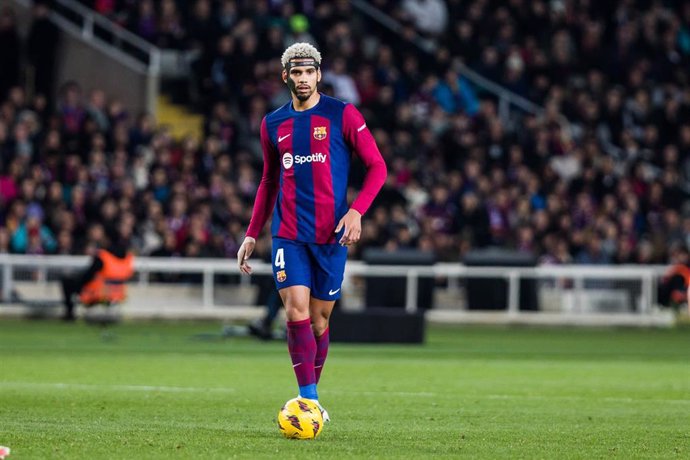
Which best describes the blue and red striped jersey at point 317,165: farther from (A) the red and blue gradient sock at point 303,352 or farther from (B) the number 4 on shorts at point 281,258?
(A) the red and blue gradient sock at point 303,352

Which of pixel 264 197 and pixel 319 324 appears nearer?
pixel 319 324

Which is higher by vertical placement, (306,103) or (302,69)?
(302,69)

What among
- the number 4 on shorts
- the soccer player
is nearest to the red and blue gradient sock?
the soccer player

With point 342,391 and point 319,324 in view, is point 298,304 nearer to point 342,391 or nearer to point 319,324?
point 319,324

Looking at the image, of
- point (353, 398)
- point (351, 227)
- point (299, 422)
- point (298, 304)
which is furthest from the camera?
point (353, 398)

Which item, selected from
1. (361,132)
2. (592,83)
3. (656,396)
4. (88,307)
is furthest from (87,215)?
(361,132)

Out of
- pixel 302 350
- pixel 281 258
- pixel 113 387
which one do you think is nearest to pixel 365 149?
pixel 281 258

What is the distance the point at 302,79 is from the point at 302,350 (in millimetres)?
1609

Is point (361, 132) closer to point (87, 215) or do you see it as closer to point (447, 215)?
point (87, 215)

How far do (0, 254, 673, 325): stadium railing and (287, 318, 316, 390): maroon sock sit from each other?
14402 millimetres

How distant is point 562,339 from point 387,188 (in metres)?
5.60

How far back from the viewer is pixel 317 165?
31.8 feet

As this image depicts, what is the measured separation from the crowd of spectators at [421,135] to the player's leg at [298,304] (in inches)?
577

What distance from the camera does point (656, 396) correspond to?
13.0 meters
